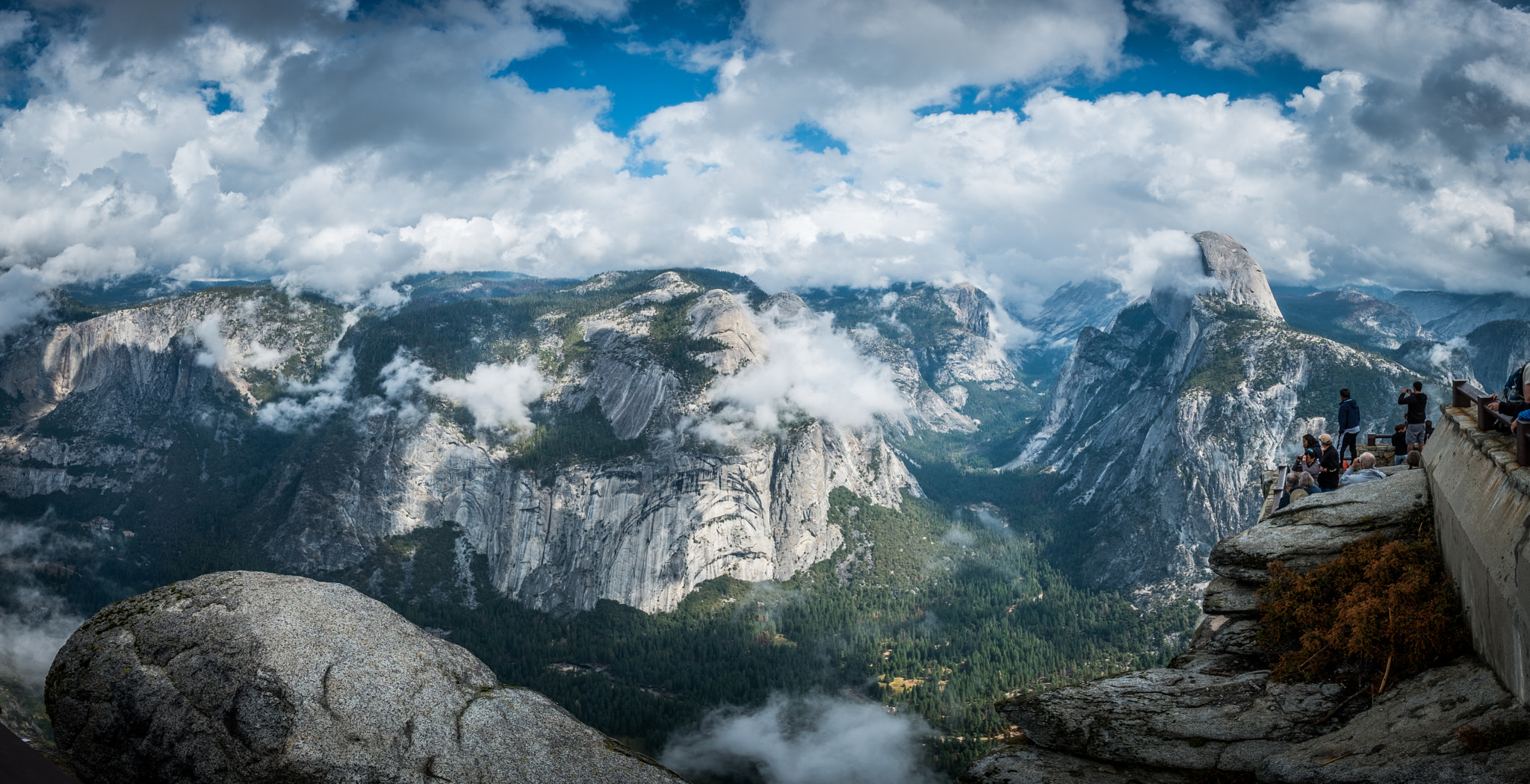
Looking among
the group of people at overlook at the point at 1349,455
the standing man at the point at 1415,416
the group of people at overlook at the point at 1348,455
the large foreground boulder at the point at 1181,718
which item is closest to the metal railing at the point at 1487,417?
the group of people at overlook at the point at 1349,455

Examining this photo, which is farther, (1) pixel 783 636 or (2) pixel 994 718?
(1) pixel 783 636

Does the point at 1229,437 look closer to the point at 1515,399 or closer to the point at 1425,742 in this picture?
the point at 1515,399

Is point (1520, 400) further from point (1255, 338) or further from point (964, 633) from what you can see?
point (1255, 338)


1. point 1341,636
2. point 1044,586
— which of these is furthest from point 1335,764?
point 1044,586

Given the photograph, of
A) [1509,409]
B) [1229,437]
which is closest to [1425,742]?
[1509,409]

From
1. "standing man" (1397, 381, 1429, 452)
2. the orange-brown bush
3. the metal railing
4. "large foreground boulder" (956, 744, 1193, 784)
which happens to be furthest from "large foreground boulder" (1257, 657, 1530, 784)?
"standing man" (1397, 381, 1429, 452)

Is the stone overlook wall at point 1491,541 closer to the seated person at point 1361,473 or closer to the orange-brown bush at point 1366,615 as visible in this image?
the orange-brown bush at point 1366,615
